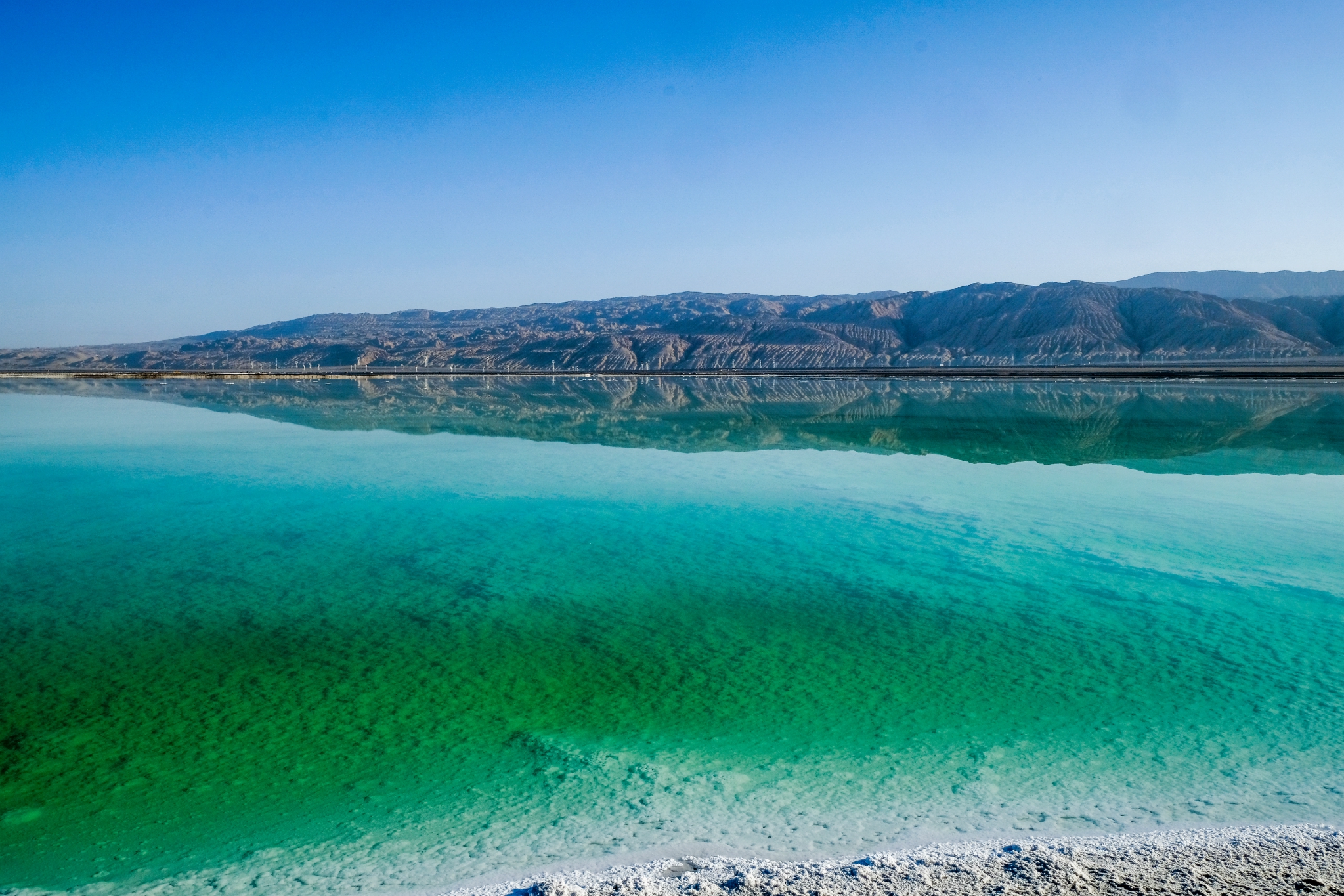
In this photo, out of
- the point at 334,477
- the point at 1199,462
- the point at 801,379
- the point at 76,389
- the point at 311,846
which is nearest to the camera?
the point at 311,846

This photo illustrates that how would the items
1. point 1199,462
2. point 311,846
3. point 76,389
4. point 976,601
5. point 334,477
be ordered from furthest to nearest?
point 76,389, point 1199,462, point 334,477, point 976,601, point 311,846

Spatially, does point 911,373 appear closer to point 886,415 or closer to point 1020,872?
point 886,415

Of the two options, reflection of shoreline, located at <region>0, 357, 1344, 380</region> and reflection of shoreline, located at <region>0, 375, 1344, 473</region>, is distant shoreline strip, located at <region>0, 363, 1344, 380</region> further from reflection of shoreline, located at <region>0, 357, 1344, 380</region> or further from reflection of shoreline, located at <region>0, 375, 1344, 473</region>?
reflection of shoreline, located at <region>0, 375, 1344, 473</region>

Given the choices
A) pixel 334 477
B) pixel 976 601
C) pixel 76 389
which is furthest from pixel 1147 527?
pixel 76 389

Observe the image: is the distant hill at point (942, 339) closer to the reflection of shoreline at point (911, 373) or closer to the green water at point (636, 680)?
the reflection of shoreline at point (911, 373)

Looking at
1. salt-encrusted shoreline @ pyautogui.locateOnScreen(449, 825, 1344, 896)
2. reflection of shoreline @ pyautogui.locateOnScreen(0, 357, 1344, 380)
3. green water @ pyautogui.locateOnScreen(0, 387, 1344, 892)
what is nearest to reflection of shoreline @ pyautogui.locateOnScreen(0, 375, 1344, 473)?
reflection of shoreline @ pyautogui.locateOnScreen(0, 357, 1344, 380)

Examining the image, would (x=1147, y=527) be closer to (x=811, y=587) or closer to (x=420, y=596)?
(x=811, y=587)

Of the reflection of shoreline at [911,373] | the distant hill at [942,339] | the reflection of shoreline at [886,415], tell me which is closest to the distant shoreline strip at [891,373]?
the reflection of shoreline at [911,373]
